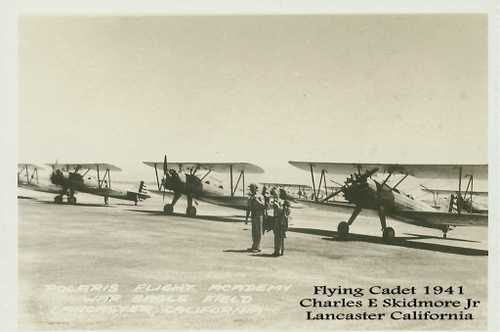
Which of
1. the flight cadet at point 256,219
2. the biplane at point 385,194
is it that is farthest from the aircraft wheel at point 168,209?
the flight cadet at point 256,219

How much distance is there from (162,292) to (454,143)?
5363 millimetres

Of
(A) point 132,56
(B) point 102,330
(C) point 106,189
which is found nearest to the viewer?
(B) point 102,330

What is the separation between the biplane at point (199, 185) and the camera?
1032cm

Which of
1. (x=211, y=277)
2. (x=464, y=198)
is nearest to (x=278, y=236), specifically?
(x=211, y=277)

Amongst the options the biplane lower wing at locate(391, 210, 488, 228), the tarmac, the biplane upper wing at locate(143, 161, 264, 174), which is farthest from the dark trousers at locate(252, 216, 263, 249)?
the biplane lower wing at locate(391, 210, 488, 228)

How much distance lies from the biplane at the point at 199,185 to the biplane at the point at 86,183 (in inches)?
27.6

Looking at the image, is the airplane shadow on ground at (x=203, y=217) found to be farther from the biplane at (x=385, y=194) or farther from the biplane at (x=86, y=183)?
the biplane at (x=385, y=194)

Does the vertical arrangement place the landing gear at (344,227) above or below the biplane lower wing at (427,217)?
below

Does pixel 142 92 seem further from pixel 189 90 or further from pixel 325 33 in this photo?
pixel 325 33

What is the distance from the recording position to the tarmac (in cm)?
722

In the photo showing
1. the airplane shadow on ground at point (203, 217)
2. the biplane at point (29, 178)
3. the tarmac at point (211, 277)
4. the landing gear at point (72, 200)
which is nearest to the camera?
the tarmac at point (211, 277)

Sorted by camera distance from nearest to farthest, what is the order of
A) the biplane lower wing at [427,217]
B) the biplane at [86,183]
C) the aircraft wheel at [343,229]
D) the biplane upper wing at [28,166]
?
the biplane upper wing at [28,166] → the aircraft wheel at [343,229] → the biplane lower wing at [427,217] → the biplane at [86,183]
